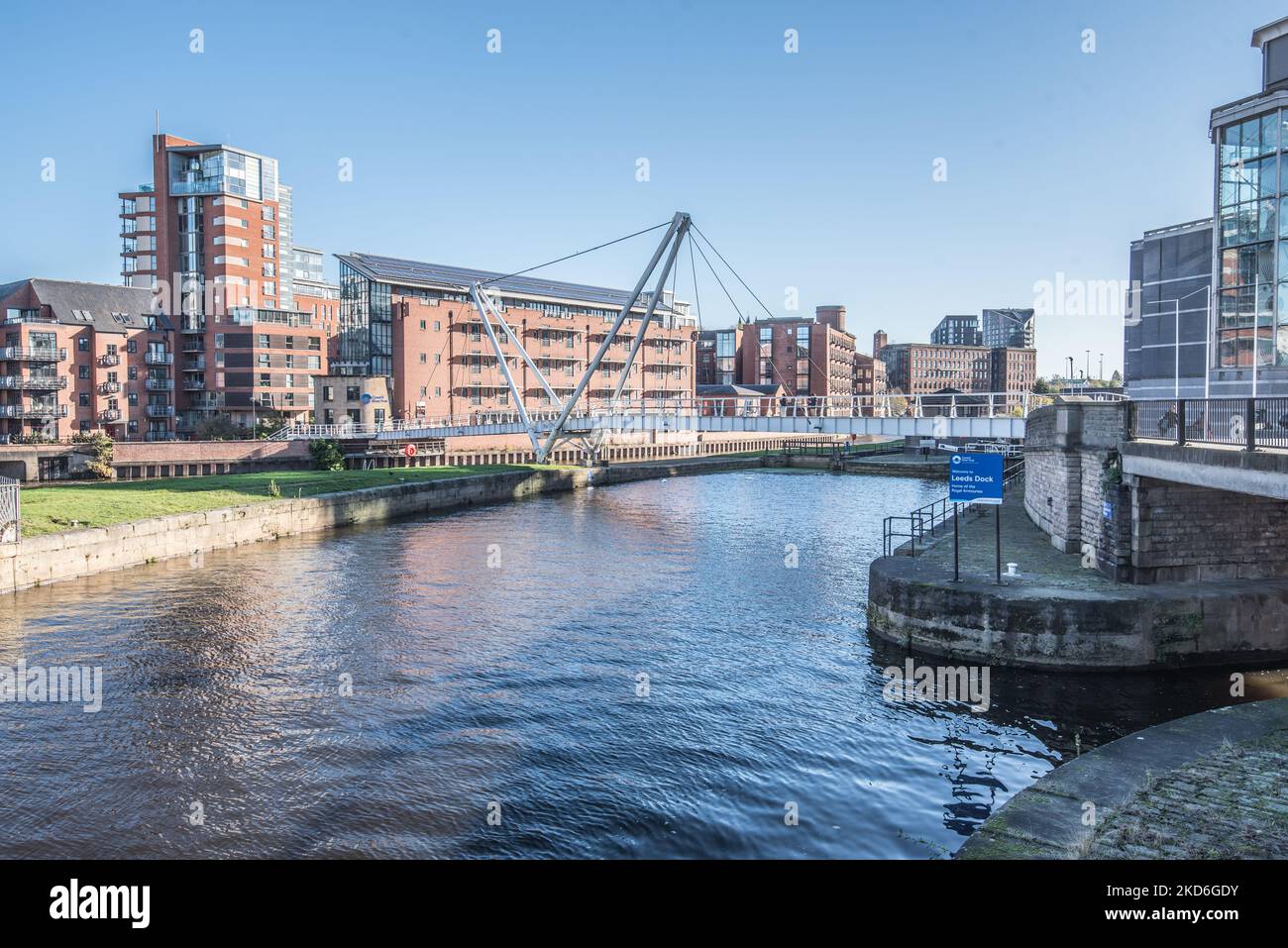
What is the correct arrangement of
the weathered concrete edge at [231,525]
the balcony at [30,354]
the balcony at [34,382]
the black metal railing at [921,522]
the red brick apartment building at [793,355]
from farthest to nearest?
the red brick apartment building at [793,355]
the balcony at [30,354]
the balcony at [34,382]
the weathered concrete edge at [231,525]
the black metal railing at [921,522]

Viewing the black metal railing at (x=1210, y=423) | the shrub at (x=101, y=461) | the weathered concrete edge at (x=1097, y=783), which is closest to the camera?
the weathered concrete edge at (x=1097, y=783)

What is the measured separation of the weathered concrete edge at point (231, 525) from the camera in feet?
88.0

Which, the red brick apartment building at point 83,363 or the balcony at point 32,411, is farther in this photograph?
the red brick apartment building at point 83,363

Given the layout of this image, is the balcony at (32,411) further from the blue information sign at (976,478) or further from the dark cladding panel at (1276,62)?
the dark cladding panel at (1276,62)

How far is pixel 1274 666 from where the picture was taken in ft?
59.5

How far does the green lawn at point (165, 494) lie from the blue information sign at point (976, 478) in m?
26.0

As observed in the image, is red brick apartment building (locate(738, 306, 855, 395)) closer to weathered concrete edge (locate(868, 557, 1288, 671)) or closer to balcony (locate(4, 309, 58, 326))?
balcony (locate(4, 309, 58, 326))

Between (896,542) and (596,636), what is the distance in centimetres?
1959

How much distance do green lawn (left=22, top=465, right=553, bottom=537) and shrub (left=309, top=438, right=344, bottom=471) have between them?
586 centimetres

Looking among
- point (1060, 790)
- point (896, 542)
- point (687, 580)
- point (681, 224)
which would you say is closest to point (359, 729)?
Answer: point (1060, 790)

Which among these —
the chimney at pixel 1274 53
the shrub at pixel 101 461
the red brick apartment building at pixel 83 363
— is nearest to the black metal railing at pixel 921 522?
the chimney at pixel 1274 53

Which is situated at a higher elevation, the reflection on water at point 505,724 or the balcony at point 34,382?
the balcony at point 34,382

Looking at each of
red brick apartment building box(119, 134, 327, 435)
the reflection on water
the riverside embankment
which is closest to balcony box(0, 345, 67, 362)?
red brick apartment building box(119, 134, 327, 435)

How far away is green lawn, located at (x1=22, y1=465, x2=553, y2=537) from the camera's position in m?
30.5
